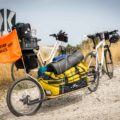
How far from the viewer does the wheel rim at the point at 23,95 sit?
8844 millimetres

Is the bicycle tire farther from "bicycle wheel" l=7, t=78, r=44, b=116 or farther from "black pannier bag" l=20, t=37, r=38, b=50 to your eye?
"bicycle wheel" l=7, t=78, r=44, b=116

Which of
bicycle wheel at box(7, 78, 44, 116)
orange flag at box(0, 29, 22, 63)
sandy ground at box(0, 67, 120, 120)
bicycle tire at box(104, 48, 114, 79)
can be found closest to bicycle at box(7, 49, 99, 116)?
bicycle wheel at box(7, 78, 44, 116)

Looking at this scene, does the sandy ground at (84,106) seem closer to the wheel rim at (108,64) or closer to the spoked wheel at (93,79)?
the spoked wheel at (93,79)

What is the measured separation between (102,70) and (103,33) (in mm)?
872

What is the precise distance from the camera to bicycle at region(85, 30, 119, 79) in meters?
11.1

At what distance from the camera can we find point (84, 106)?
9.36 meters

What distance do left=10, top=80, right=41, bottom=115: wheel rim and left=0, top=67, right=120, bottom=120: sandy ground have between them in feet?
0.56

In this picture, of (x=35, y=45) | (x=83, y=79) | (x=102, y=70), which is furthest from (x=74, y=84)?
(x=102, y=70)

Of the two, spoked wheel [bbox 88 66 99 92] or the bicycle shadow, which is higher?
spoked wheel [bbox 88 66 99 92]

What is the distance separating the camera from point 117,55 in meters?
16.0

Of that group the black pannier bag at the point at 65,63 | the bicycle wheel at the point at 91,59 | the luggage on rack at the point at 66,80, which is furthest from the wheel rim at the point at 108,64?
the black pannier bag at the point at 65,63

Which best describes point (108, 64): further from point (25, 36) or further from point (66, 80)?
Answer: point (25, 36)

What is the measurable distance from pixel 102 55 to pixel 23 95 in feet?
9.95

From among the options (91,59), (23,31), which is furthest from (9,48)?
(91,59)
